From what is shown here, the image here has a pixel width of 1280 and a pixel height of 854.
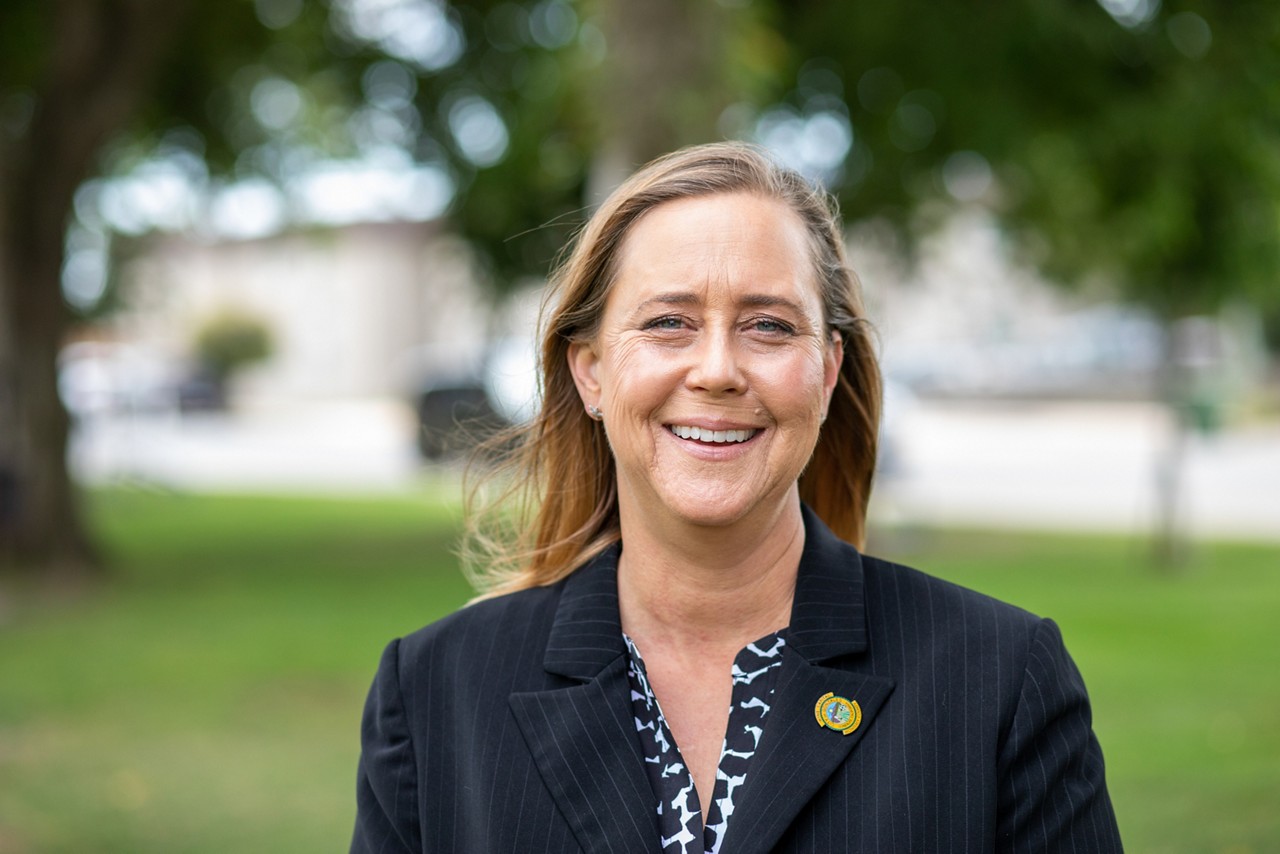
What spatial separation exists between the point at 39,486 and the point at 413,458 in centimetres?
1542

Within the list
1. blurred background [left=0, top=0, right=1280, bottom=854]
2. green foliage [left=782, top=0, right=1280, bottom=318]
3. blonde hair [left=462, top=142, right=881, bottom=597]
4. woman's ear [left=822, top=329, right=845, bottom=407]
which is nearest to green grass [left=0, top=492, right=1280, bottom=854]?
blurred background [left=0, top=0, right=1280, bottom=854]

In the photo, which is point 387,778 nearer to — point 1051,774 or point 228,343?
point 1051,774

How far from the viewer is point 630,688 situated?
2.27 m

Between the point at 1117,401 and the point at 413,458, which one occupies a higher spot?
the point at 1117,401

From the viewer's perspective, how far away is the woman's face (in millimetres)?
2160

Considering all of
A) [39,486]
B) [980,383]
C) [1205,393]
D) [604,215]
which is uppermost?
[980,383]

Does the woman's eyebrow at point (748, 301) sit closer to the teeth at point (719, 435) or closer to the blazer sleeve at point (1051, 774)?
the teeth at point (719, 435)

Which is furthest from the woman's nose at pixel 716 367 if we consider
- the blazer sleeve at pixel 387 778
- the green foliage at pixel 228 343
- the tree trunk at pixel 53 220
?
the green foliage at pixel 228 343

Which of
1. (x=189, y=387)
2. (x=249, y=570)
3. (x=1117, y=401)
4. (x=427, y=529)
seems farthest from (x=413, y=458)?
(x=189, y=387)

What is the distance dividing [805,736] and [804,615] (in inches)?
8.3

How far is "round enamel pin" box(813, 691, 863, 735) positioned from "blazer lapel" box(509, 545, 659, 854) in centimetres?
27

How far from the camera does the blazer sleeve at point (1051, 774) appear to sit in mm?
2033

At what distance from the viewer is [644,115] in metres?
6.73

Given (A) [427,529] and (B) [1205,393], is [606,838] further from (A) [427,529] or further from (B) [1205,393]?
(B) [1205,393]
